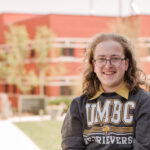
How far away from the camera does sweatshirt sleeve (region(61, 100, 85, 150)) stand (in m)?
2.72

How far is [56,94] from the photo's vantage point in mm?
24750

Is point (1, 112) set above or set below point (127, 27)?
below

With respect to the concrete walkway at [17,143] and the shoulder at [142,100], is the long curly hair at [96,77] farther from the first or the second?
the concrete walkway at [17,143]

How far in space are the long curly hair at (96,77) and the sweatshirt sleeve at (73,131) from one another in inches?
6.3

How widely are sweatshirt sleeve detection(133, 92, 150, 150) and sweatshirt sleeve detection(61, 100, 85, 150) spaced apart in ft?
1.27

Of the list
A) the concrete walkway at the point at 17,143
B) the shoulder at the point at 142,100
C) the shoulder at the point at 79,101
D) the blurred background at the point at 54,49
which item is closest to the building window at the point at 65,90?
the blurred background at the point at 54,49

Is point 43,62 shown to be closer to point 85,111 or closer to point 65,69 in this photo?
point 65,69

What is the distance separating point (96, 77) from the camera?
3.02 m

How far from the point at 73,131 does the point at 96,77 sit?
0.48m

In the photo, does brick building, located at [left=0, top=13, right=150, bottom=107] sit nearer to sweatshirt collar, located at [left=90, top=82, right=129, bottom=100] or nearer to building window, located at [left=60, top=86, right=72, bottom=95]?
building window, located at [left=60, top=86, right=72, bottom=95]

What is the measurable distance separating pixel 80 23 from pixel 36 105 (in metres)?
7.46

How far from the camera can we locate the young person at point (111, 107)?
8.49 feet

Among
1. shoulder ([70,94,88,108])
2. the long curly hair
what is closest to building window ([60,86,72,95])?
the long curly hair

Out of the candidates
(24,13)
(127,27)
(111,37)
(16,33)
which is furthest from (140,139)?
(24,13)
